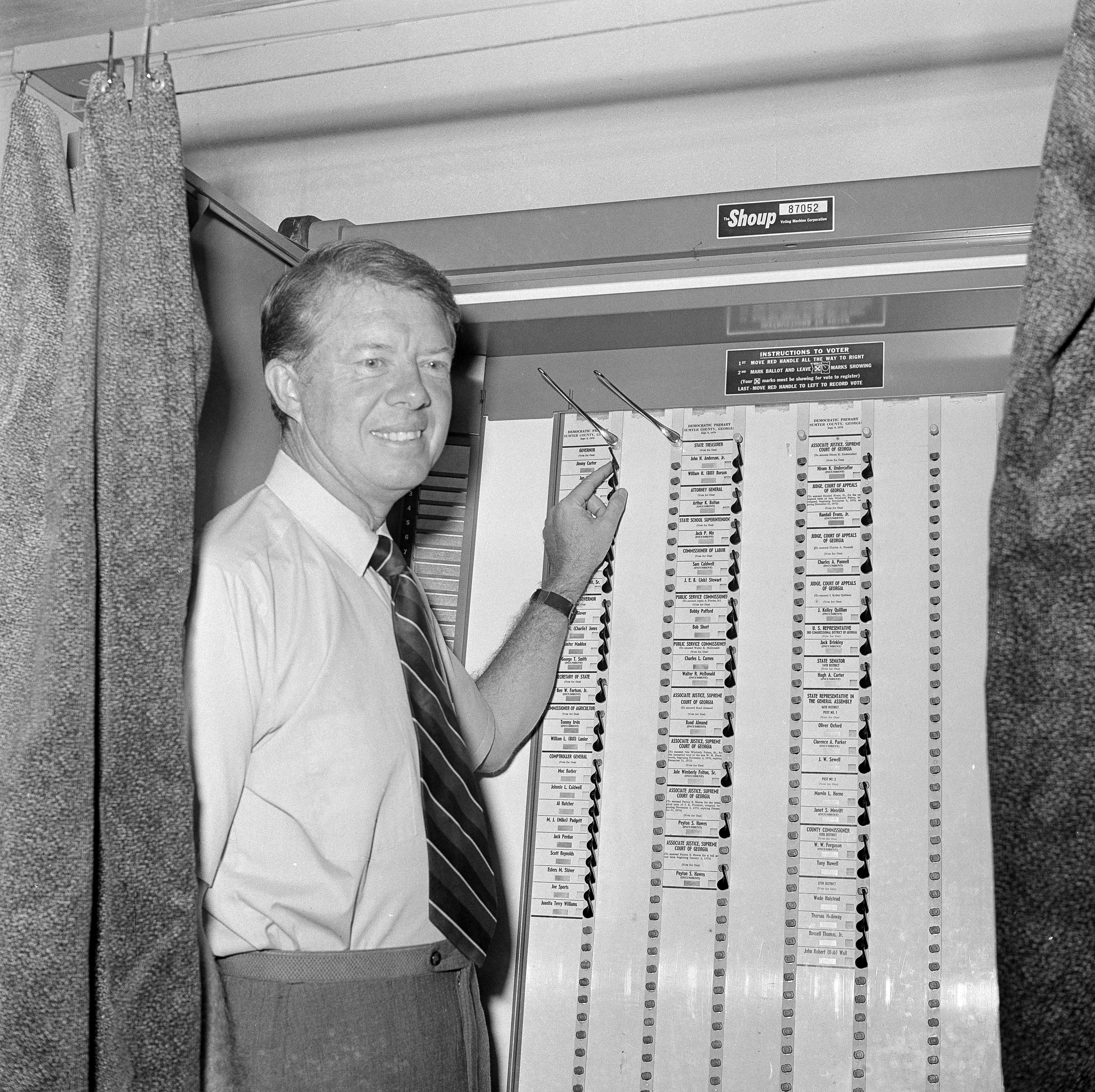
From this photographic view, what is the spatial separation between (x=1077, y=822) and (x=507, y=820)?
1.12 meters

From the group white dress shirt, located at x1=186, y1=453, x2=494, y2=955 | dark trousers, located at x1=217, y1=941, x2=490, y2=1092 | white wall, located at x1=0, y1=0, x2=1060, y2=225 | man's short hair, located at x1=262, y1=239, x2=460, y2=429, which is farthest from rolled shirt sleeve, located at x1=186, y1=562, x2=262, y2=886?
white wall, located at x1=0, y1=0, x2=1060, y2=225

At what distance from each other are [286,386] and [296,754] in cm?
Answer: 54

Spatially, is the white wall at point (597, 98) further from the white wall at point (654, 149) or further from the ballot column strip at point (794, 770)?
the ballot column strip at point (794, 770)

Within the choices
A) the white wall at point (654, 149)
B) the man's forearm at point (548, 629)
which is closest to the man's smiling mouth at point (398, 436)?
→ the man's forearm at point (548, 629)

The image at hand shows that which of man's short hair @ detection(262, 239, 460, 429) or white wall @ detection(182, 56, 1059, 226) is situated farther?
white wall @ detection(182, 56, 1059, 226)

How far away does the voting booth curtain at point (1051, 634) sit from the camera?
0.86m

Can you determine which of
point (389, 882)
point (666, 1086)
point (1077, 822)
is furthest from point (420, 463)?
point (1077, 822)

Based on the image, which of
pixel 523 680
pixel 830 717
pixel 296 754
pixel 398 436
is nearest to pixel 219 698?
pixel 296 754

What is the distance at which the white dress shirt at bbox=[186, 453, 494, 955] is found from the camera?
1.40 meters

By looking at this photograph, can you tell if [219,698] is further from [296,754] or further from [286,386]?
[286,386]

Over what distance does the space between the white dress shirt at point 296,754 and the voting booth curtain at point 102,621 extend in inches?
6.9

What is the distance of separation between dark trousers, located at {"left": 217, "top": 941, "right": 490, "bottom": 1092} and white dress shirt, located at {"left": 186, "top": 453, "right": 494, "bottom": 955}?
0.03 m

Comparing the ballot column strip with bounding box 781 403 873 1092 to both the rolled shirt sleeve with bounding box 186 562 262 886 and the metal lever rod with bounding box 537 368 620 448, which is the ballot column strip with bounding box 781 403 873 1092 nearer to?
the metal lever rod with bounding box 537 368 620 448

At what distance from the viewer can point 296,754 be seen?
1473mm
